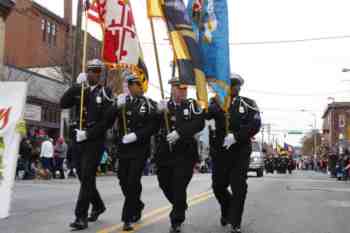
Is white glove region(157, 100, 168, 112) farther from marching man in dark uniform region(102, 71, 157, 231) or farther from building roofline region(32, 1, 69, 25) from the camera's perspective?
building roofline region(32, 1, 69, 25)

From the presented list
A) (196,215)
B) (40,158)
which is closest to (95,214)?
(196,215)

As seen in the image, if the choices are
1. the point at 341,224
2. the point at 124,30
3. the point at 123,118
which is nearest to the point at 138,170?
the point at 123,118

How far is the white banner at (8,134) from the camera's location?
7650 millimetres

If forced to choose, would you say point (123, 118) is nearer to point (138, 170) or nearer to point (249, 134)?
point (138, 170)

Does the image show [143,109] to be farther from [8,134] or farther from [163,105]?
[8,134]

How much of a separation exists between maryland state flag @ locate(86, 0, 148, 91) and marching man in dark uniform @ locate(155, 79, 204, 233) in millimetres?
1064

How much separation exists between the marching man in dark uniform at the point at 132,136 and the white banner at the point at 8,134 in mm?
1132

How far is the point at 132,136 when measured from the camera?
25.5 feet

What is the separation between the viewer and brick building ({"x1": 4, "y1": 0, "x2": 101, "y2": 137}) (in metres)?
42.1

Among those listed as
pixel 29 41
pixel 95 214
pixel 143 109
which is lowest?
pixel 95 214

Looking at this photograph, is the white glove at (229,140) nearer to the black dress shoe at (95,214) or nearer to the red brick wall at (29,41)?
the black dress shoe at (95,214)

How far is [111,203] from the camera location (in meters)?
11.8

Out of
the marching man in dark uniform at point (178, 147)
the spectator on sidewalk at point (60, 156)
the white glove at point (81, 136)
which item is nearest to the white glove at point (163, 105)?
the marching man in dark uniform at point (178, 147)

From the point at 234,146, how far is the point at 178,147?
702 mm
